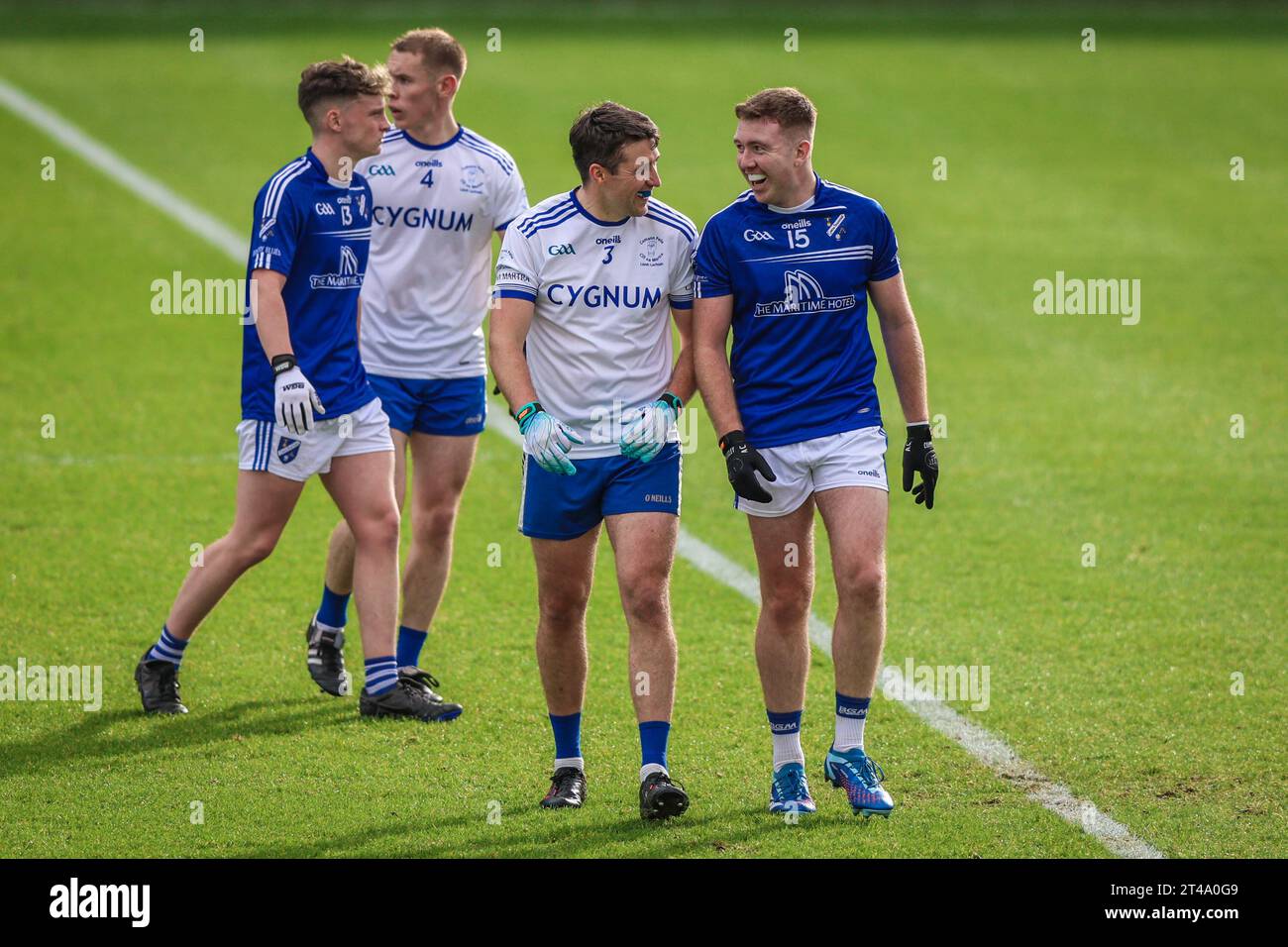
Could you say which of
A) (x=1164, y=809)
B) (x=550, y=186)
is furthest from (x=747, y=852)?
(x=550, y=186)

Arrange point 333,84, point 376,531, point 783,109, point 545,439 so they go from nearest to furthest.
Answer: point 545,439, point 783,109, point 333,84, point 376,531

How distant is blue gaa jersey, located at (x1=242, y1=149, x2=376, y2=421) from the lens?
22.6ft

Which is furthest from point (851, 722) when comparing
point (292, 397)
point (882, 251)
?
point (292, 397)

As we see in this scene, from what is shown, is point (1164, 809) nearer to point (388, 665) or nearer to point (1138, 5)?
point (388, 665)

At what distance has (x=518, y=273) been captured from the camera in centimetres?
618

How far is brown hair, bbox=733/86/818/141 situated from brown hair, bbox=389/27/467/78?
6.09ft

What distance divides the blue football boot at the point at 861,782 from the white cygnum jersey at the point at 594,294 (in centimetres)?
129

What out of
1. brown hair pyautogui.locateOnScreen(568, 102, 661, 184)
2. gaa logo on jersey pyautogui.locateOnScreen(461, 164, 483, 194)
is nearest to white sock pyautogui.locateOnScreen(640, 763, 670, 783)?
brown hair pyautogui.locateOnScreen(568, 102, 661, 184)

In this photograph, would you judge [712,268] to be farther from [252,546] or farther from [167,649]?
[167,649]

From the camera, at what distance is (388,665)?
725 centimetres

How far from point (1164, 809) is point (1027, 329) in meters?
8.25

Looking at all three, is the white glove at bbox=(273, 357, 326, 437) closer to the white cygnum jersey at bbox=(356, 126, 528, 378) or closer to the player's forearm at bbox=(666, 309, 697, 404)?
the white cygnum jersey at bbox=(356, 126, 528, 378)

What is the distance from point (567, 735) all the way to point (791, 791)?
0.83m
